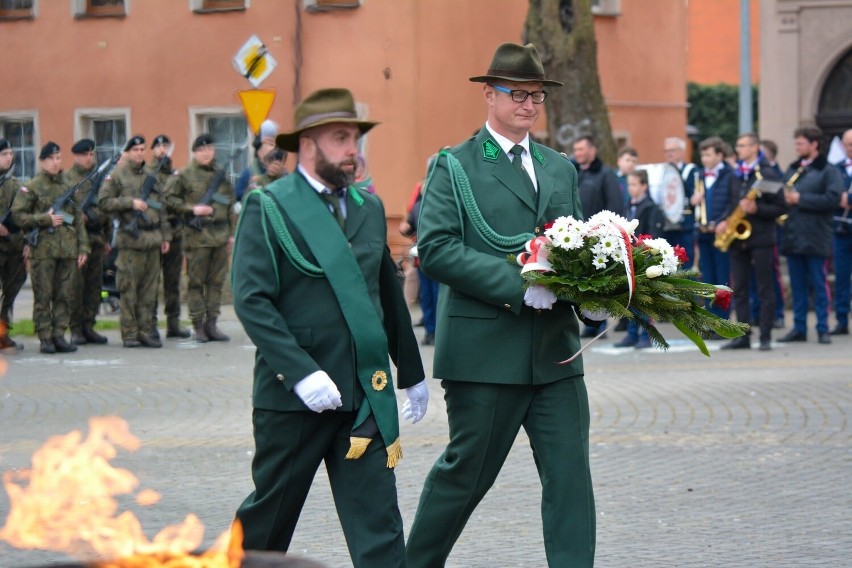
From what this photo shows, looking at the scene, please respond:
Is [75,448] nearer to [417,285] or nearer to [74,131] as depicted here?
[417,285]

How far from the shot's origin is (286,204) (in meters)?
5.30

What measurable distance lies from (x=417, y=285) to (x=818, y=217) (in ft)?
14.7

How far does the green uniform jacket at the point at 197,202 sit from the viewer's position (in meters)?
16.5

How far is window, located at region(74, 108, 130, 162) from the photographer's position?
2650 centimetres

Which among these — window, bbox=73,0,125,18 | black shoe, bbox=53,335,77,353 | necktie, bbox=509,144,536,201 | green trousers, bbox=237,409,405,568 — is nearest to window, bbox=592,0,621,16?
window, bbox=73,0,125,18

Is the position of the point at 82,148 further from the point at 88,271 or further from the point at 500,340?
the point at 500,340

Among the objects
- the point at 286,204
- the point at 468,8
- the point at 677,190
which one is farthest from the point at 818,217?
the point at 286,204

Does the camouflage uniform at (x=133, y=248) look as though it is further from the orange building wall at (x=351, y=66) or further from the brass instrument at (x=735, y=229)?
the orange building wall at (x=351, y=66)

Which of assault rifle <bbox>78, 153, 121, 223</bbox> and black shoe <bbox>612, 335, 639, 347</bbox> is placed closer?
black shoe <bbox>612, 335, 639, 347</bbox>

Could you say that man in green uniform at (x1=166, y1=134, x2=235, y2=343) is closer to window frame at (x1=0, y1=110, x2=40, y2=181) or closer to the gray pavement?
the gray pavement

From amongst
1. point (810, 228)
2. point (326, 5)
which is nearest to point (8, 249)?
point (810, 228)

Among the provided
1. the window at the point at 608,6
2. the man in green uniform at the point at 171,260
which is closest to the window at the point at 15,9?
the window at the point at 608,6

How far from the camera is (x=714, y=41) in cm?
4712

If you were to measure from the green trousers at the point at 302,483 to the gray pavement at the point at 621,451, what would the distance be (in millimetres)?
833
